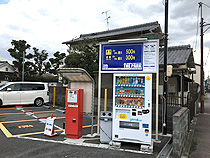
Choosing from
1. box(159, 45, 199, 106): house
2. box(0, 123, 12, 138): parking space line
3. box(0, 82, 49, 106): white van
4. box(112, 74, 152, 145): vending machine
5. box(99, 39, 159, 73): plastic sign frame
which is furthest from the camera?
box(0, 82, 49, 106): white van

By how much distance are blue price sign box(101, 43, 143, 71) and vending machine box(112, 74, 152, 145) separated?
37 cm

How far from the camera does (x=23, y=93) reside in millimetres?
10500

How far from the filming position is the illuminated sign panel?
4684 millimetres

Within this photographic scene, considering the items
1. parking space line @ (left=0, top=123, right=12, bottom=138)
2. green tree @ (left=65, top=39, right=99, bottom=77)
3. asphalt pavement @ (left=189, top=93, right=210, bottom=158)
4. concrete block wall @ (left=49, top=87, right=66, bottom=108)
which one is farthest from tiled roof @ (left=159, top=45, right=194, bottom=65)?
parking space line @ (left=0, top=123, right=12, bottom=138)

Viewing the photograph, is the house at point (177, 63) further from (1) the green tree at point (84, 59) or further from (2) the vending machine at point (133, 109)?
(1) the green tree at point (84, 59)

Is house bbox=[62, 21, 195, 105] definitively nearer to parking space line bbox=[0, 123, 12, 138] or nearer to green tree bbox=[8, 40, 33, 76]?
parking space line bbox=[0, 123, 12, 138]

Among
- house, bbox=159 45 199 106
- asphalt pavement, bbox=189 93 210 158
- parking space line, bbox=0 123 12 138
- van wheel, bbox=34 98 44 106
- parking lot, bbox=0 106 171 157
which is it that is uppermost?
house, bbox=159 45 199 106

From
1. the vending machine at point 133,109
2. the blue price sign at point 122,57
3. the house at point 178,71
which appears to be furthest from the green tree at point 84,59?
the vending machine at point 133,109

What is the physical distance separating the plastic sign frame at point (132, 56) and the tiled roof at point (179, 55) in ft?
18.5

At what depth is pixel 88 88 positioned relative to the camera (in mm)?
8383

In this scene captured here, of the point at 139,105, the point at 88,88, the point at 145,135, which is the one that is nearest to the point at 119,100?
the point at 139,105

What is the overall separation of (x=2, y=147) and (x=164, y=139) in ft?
15.7

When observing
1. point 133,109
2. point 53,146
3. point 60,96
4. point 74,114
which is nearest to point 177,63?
point 133,109

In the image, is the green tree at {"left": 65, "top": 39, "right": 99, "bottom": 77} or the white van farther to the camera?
the green tree at {"left": 65, "top": 39, "right": 99, "bottom": 77}
